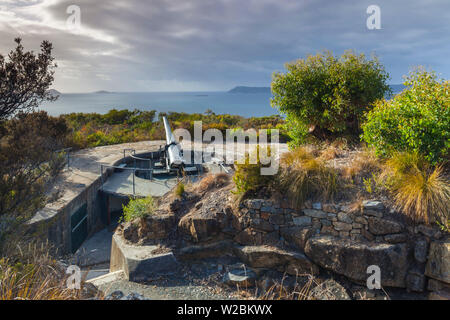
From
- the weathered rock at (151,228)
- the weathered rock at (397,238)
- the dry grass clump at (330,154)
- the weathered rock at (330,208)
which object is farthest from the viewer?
the dry grass clump at (330,154)

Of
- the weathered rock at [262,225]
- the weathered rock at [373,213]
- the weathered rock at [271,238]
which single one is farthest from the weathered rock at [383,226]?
the weathered rock at [262,225]

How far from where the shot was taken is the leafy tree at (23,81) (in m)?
5.32

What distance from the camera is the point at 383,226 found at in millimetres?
4914

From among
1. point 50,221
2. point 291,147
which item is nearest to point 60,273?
point 50,221

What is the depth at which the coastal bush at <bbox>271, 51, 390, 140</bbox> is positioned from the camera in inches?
290

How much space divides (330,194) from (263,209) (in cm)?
127

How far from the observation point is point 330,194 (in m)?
5.51

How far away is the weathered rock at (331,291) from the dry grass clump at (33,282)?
3442 millimetres

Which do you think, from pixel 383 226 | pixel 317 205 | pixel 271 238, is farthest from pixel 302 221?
pixel 383 226

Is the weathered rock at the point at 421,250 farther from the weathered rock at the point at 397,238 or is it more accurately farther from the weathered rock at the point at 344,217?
the weathered rock at the point at 344,217

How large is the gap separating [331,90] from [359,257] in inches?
169

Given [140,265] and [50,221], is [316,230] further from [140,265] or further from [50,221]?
[50,221]

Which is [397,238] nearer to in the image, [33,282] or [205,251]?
[205,251]
